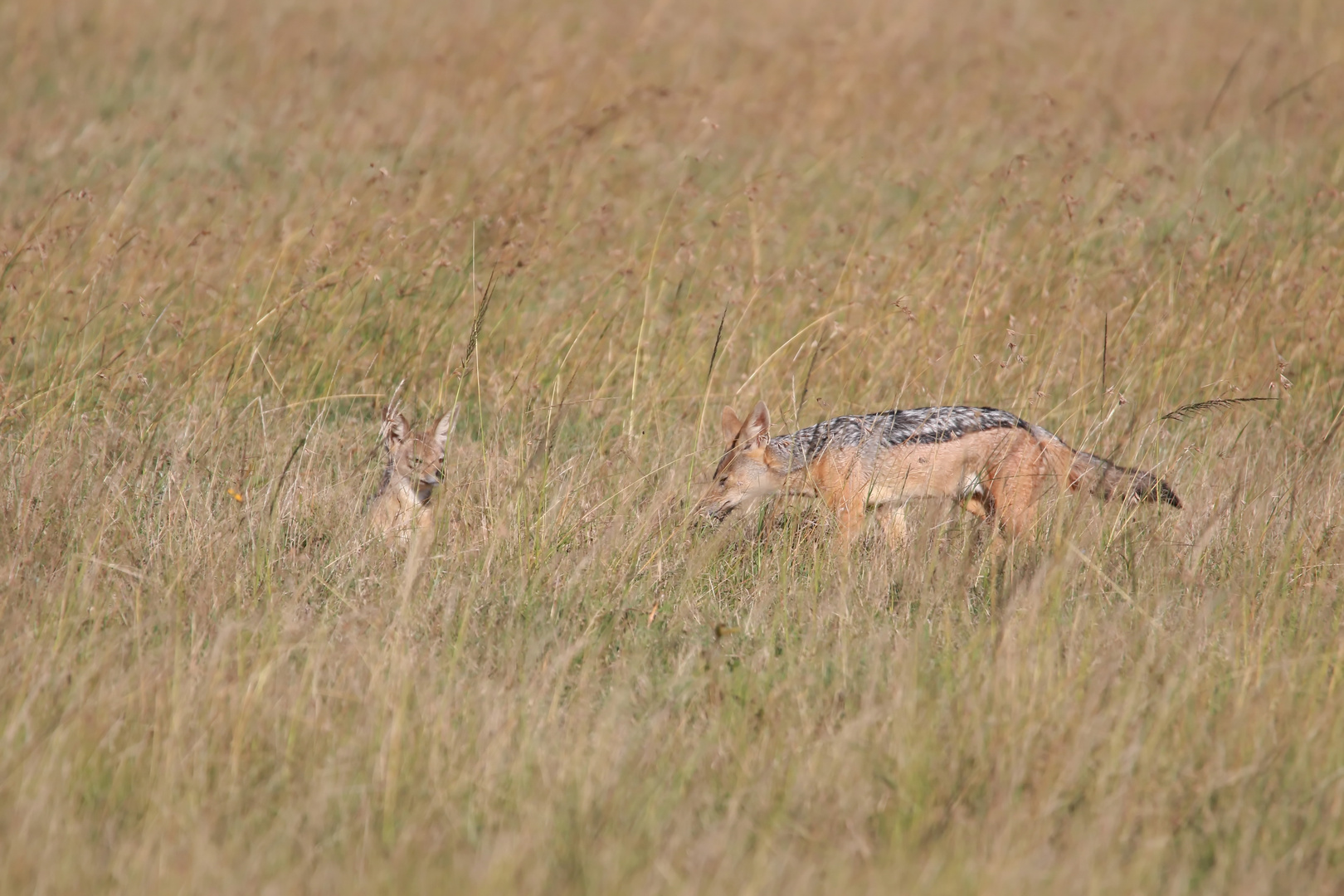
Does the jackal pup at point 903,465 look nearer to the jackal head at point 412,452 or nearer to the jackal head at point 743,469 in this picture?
the jackal head at point 743,469

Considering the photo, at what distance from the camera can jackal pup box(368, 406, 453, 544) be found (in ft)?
17.3

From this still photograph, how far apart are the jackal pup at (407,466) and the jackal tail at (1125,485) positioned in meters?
2.42

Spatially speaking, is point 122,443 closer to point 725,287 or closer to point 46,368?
point 46,368

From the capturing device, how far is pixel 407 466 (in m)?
5.43

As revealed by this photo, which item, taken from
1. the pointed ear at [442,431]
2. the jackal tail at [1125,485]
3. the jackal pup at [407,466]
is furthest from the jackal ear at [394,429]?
the jackal tail at [1125,485]

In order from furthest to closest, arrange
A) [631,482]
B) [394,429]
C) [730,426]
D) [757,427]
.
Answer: [730,426] < [757,427] < [394,429] < [631,482]

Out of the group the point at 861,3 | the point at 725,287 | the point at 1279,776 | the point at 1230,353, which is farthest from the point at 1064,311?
the point at 861,3

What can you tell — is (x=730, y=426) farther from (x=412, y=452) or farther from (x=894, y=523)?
(x=412, y=452)

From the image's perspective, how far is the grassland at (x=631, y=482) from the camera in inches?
121

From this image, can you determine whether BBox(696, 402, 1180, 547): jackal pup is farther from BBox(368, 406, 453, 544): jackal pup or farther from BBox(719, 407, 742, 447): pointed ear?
BBox(368, 406, 453, 544): jackal pup

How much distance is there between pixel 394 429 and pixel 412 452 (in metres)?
0.12

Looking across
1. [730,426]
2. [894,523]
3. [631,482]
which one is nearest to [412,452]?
[631,482]

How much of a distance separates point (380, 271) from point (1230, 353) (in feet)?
13.2

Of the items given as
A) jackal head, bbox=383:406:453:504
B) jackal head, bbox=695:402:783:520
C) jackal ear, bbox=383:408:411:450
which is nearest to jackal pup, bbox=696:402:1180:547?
jackal head, bbox=695:402:783:520
